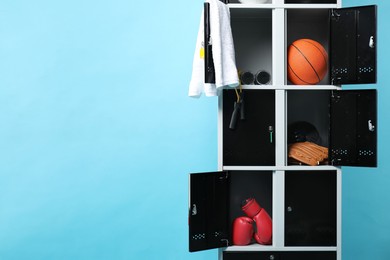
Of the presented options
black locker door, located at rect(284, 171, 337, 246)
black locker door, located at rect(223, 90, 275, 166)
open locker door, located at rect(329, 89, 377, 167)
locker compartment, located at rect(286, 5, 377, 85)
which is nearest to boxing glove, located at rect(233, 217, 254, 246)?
black locker door, located at rect(284, 171, 337, 246)

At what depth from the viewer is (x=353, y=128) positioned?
3.32 meters

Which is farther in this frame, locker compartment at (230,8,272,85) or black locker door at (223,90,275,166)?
locker compartment at (230,8,272,85)

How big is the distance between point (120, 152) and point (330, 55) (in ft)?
6.27

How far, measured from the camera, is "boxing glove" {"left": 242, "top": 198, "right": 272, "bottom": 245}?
11.5 ft

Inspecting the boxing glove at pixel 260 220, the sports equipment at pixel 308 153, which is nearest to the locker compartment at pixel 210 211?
the boxing glove at pixel 260 220

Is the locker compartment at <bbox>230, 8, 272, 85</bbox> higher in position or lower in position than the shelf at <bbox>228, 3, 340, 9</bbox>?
lower

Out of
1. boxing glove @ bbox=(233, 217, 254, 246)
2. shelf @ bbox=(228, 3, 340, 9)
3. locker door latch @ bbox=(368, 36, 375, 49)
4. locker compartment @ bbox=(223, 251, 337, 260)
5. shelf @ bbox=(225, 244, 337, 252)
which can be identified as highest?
shelf @ bbox=(228, 3, 340, 9)

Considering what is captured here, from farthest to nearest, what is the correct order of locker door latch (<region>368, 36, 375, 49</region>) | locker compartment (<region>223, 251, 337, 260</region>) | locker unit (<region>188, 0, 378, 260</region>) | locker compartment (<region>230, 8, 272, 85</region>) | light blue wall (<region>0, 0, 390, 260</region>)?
light blue wall (<region>0, 0, 390, 260</region>)
locker compartment (<region>230, 8, 272, 85</region>)
locker compartment (<region>223, 251, 337, 260</region>)
locker unit (<region>188, 0, 378, 260</region>)
locker door latch (<region>368, 36, 375, 49</region>)

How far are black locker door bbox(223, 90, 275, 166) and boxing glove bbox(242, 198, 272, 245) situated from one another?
30 centimetres

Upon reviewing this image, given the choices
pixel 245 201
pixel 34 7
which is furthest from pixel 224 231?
pixel 34 7

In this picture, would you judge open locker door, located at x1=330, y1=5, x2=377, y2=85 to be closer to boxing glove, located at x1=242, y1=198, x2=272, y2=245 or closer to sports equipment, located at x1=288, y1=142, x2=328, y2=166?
sports equipment, located at x1=288, y1=142, x2=328, y2=166

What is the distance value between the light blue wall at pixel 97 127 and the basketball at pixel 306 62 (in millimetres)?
1086

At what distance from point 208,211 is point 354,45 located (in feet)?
4.48

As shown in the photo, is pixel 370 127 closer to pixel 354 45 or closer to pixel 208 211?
pixel 354 45
